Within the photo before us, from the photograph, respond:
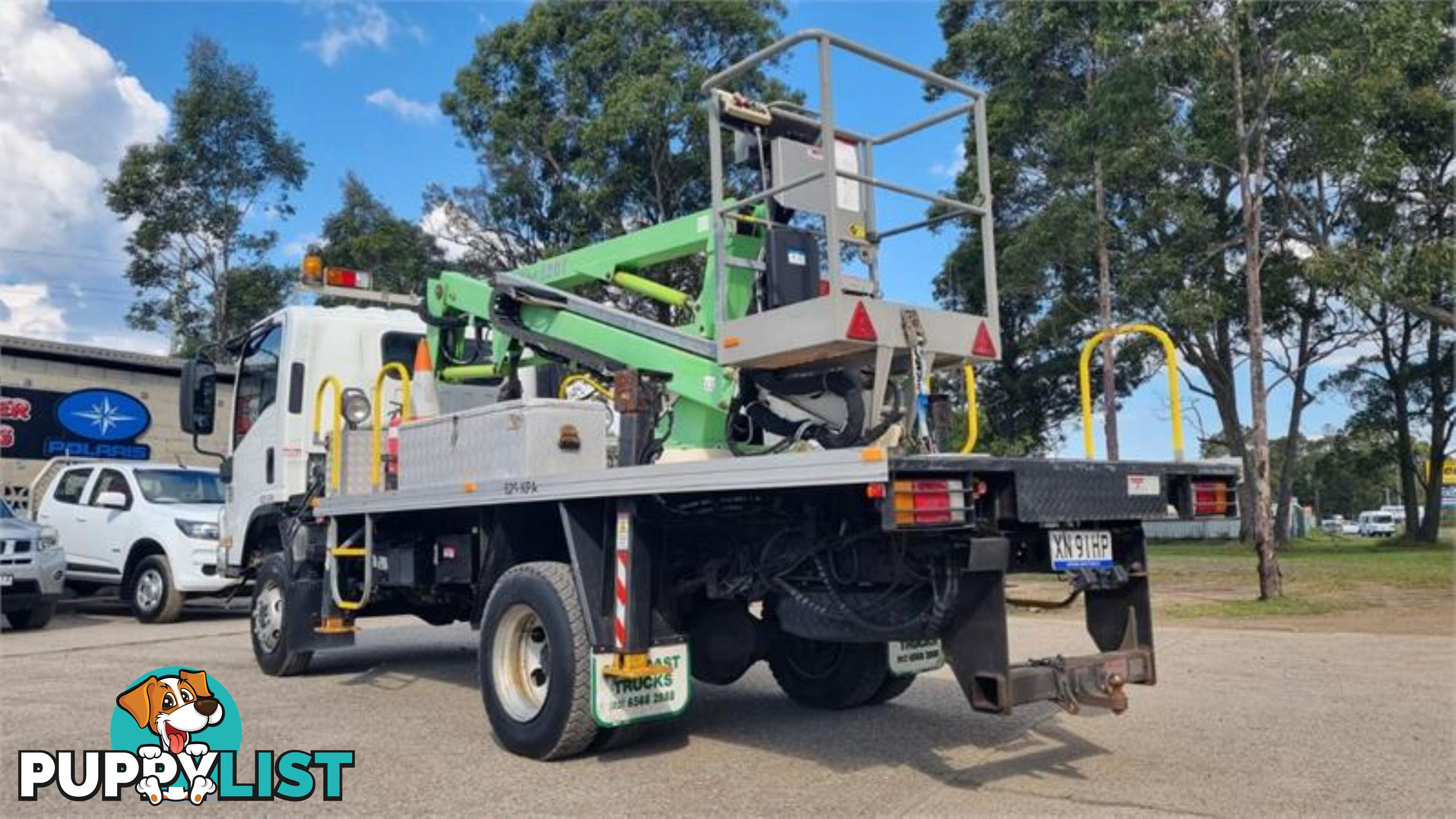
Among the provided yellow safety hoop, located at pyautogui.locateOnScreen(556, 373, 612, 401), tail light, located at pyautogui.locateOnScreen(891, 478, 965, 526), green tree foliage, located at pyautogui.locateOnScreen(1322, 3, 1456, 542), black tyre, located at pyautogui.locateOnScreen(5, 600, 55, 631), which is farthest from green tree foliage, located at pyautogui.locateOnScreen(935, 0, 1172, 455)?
tail light, located at pyautogui.locateOnScreen(891, 478, 965, 526)

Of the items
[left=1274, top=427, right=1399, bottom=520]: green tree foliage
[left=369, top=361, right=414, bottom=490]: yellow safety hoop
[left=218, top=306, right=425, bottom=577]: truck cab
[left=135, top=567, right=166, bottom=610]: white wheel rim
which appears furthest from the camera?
[left=1274, top=427, right=1399, bottom=520]: green tree foliage

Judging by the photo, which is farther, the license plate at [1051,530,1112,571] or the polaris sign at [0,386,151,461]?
the polaris sign at [0,386,151,461]

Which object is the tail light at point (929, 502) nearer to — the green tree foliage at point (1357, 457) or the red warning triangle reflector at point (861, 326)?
the red warning triangle reflector at point (861, 326)

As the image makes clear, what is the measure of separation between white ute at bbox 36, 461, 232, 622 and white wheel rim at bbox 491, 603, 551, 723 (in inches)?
323

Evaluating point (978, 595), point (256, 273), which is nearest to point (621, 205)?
point (256, 273)

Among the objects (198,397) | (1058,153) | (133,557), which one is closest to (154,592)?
(133,557)

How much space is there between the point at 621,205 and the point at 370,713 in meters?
20.4

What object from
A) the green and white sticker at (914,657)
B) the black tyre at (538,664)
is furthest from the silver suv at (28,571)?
the green and white sticker at (914,657)

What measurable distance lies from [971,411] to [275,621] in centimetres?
553

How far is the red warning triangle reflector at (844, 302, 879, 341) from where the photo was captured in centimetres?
555

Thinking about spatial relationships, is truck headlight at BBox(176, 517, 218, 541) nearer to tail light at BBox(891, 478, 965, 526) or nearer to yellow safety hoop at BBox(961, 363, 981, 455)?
yellow safety hoop at BBox(961, 363, 981, 455)

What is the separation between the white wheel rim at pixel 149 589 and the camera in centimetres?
1371

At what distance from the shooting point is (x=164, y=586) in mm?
13625

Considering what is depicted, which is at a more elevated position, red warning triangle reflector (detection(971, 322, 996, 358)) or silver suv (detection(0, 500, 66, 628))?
red warning triangle reflector (detection(971, 322, 996, 358))
